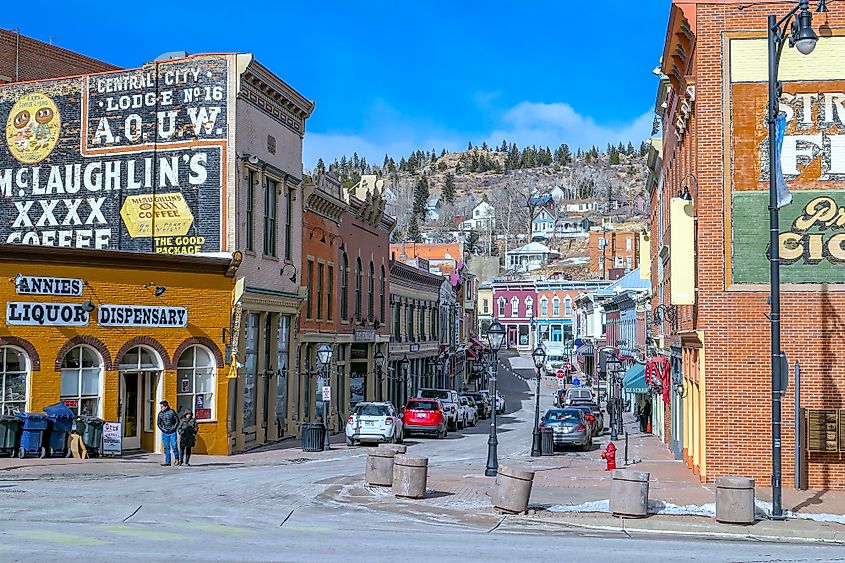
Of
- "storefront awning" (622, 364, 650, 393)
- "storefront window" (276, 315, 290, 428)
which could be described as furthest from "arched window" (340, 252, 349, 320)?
"storefront awning" (622, 364, 650, 393)

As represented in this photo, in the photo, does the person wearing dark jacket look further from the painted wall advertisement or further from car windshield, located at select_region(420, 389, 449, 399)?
car windshield, located at select_region(420, 389, 449, 399)

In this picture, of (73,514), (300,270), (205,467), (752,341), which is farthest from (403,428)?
(73,514)

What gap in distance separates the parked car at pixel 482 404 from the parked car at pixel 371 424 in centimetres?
1972

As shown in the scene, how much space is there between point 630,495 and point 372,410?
63.0 ft

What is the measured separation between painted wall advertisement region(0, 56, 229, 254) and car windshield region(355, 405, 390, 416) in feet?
25.7

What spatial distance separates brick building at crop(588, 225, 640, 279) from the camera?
146 meters

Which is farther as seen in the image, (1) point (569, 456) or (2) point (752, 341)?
(1) point (569, 456)

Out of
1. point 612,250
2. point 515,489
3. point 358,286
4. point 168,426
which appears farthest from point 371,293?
point 612,250

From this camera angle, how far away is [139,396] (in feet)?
99.5

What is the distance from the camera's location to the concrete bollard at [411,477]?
1977 cm

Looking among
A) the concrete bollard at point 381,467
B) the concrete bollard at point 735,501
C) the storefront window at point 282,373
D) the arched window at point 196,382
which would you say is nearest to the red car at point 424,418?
the storefront window at point 282,373

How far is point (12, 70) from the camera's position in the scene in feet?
139

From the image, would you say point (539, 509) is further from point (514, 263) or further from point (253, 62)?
point (514, 263)

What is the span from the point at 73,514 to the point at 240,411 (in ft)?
52.5
